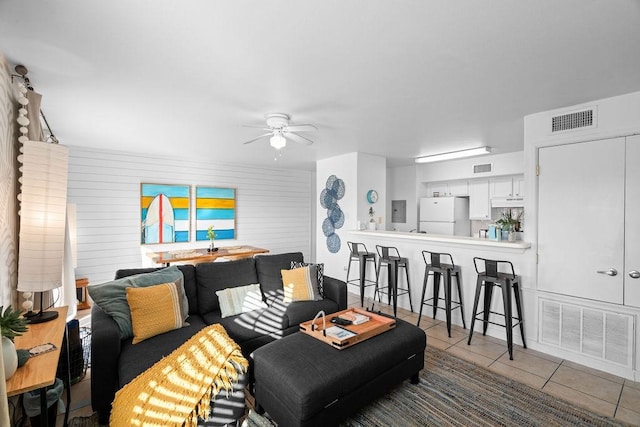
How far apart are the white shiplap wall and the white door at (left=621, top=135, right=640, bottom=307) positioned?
5.92m

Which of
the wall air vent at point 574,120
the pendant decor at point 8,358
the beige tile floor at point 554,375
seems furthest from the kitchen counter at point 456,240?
the pendant decor at point 8,358

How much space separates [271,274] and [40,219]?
2.13 m

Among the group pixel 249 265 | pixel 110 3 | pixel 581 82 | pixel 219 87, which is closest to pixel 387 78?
pixel 219 87

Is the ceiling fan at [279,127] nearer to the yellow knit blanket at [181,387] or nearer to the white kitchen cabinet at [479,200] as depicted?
the yellow knit blanket at [181,387]

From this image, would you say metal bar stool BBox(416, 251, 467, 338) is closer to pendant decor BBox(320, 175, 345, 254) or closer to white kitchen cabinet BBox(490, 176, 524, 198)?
pendant decor BBox(320, 175, 345, 254)

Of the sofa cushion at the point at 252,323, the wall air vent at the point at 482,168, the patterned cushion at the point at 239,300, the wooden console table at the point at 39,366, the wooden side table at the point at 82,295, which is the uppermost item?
the wall air vent at the point at 482,168

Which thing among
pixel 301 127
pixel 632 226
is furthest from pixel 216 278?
pixel 632 226

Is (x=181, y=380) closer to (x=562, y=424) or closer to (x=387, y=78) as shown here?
(x=387, y=78)

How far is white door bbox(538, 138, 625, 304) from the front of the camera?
2811mm

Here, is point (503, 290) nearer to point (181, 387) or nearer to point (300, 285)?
point (300, 285)

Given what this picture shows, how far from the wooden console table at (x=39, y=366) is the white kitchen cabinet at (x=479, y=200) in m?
6.44

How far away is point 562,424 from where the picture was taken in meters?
2.11

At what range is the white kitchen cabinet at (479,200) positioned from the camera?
591 centimetres

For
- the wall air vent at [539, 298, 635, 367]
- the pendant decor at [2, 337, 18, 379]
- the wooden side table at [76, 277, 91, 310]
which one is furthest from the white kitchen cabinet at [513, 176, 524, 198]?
the wooden side table at [76, 277, 91, 310]
